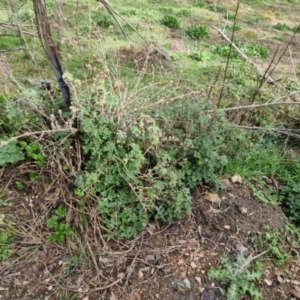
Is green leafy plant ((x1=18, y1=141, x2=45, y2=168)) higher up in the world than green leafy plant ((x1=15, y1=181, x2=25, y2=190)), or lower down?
higher up

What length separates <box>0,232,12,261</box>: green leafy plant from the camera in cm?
228

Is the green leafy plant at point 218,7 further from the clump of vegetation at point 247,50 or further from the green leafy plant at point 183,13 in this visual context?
the clump of vegetation at point 247,50

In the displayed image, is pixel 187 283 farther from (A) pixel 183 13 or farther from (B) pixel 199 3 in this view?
(B) pixel 199 3

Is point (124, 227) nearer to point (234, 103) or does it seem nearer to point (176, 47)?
point (234, 103)

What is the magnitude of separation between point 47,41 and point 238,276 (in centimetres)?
213

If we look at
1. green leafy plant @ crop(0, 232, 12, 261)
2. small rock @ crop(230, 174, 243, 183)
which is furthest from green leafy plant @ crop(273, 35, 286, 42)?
green leafy plant @ crop(0, 232, 12, 261)

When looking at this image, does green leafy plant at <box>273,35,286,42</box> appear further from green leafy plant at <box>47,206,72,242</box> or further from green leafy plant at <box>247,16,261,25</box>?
green leafy plant at <box>47,206,72,242</box>

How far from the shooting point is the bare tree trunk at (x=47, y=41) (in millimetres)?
2178

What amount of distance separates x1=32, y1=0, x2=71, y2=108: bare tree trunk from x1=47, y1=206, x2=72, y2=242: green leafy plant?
2.67 ft

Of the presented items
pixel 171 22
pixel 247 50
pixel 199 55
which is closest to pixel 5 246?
pixel 199 55

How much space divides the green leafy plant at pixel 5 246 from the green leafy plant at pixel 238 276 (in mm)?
1430

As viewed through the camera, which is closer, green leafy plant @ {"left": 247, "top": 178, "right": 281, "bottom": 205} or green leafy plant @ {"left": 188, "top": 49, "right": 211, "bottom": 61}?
green leafy plant @ {"left": 247, "top": 178, "right": 281, "bottom": 205}

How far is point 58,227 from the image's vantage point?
7.91ft

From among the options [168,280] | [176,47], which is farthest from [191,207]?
[176,47]
